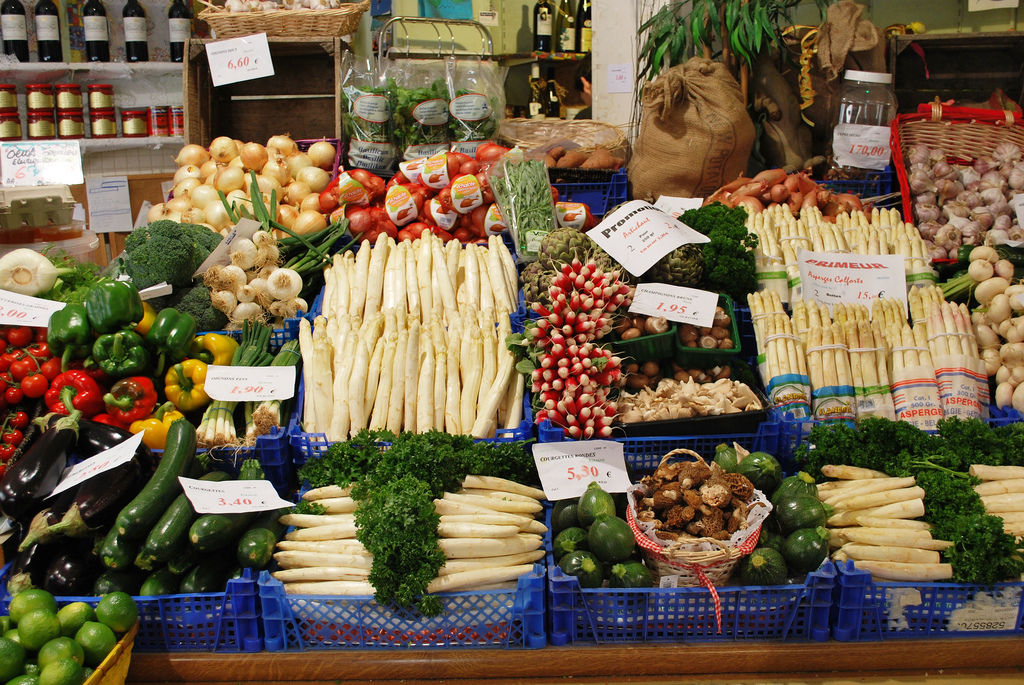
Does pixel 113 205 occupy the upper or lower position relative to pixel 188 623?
upper

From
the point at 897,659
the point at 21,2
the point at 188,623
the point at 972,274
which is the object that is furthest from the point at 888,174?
the point at 21,2

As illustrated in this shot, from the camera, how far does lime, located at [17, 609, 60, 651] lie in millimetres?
1629

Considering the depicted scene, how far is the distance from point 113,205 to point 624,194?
4.02m

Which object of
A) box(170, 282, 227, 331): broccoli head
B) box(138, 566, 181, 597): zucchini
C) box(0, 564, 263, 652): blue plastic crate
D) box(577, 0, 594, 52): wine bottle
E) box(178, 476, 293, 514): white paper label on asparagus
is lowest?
box(0, 564, 263, 652): blue plastic crate

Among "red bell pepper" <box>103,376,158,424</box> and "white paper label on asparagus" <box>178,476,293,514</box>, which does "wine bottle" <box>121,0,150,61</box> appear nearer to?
"red bell pepper" <box>103,376,158,424</box>

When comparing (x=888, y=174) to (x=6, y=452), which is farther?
(x=888, y=174)

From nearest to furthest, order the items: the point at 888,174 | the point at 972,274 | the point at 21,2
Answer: the point at 972,274 < the point at 888,174 < the point at 21,2

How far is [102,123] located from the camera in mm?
5215

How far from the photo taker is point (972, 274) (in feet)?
10.0

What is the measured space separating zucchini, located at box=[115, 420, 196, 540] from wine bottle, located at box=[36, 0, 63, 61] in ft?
13.7

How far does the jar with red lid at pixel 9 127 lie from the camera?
488 cm

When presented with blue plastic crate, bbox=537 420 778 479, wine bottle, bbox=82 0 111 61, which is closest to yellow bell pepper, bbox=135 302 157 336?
blue plastic crate, bbox=537 420 778 479

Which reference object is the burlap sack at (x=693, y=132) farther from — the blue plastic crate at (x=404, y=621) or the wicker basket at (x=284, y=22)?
the blue plastic crate at (x=404, y=621)

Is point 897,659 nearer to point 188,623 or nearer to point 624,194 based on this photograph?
point 188,623
